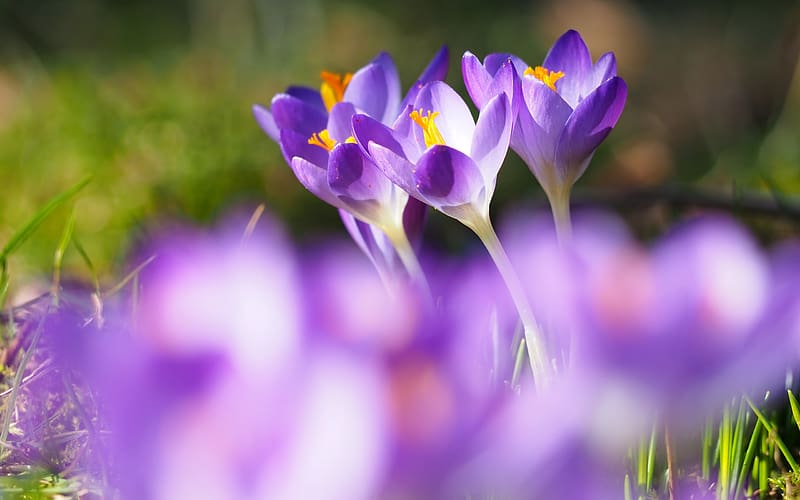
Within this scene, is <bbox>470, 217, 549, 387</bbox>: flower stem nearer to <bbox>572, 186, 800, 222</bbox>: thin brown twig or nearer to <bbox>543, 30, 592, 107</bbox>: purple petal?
<bbox>543, 30, 592, 107</bbox>: purple petal

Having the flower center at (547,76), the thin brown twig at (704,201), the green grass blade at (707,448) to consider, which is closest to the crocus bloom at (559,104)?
the flower center at (547,76)

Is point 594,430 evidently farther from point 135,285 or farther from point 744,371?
point 135,285

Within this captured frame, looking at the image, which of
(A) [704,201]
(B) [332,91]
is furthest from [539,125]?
(A) [704,201]

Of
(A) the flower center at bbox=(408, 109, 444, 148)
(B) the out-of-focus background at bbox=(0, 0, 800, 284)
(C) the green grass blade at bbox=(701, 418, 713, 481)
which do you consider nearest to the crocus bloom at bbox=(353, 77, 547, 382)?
(A) the flower center at bbox=(408, 109, 444, 148)

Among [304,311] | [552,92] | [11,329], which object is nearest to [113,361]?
[304,311]

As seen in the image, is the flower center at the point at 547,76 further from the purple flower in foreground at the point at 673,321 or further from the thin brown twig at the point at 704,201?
the thin brown twig at the point at 704,201

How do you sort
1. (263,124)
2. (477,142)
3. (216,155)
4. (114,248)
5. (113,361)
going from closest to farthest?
(113,361), (477,142), (263,124), (114,248), (216,155)

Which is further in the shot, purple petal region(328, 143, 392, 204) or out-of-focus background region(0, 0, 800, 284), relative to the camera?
out-of-focus background region(0, 0, 800, 284)
